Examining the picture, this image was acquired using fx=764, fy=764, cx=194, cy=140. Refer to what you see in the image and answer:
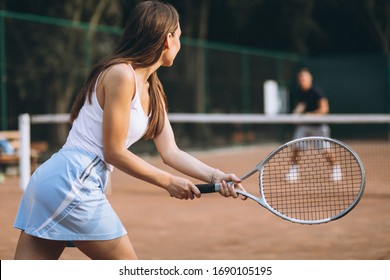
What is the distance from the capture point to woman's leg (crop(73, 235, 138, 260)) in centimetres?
265

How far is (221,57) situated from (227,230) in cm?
1095

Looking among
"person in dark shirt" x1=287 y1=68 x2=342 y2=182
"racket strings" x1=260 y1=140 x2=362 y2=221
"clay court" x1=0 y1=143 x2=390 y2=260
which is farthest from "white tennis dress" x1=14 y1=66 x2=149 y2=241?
"person in dark shirt" x1=287 y1=68 x2=342 y2=182

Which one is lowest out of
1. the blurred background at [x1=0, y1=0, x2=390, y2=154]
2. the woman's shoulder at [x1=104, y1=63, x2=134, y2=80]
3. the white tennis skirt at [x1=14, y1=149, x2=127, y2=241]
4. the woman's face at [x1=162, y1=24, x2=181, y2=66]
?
the white tennis skirt at [x1=14, y1=149, x2=127, y2=241]

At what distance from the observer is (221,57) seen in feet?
55.9

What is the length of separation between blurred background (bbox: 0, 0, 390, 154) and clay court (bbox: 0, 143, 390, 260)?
2572 mm

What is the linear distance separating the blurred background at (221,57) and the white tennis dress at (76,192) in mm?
8545

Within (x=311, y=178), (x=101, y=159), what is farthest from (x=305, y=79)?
(x=101, y=159)

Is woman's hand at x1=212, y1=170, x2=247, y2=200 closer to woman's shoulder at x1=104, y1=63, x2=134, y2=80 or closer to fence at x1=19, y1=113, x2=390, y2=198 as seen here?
woman's shoulder at x1=104, y1=63, x2=134, y2=80

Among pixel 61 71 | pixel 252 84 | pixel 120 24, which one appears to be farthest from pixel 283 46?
pixel 61 71

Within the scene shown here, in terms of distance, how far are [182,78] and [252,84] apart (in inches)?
132

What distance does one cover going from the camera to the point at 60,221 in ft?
8.51

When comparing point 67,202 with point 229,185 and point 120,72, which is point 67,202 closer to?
point 120,72

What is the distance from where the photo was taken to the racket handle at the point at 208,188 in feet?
9.40
